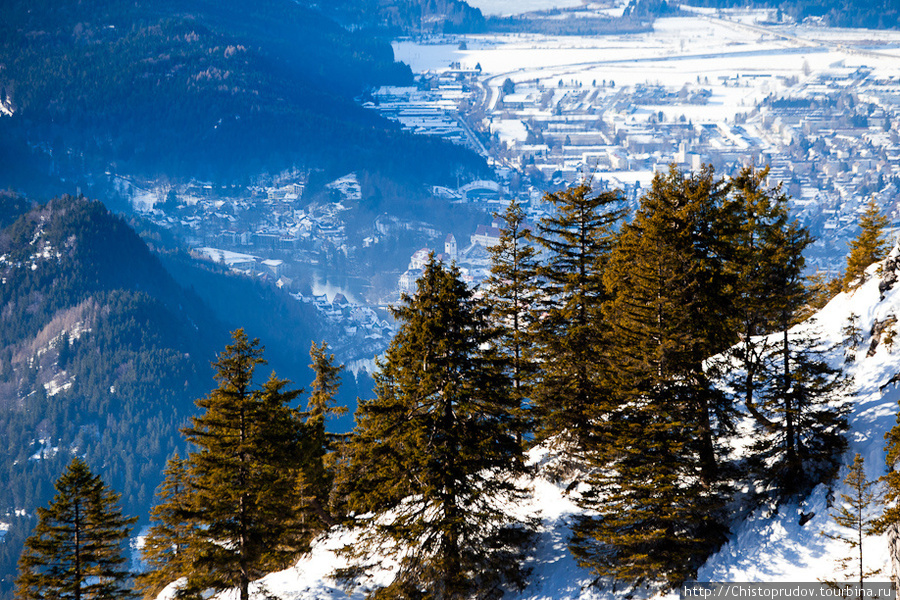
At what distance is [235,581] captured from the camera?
108 feet

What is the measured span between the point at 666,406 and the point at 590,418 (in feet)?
16.6

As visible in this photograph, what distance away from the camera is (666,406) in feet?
90.4

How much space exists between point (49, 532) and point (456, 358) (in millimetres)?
20326

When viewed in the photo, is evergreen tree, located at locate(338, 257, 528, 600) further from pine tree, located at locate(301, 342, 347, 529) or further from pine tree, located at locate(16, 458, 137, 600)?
pine tree, located at locate(16, 458, 137, 600)

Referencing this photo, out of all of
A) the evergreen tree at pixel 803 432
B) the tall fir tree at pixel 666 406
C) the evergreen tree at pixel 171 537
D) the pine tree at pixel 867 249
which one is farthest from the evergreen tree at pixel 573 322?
the pine tree at pixel 867 249

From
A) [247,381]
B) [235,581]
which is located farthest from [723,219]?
[235,581]

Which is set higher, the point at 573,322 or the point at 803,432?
the point at 573,322

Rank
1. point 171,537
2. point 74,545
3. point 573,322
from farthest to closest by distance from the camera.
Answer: point 171,537 < point 74,545 < point 573,322

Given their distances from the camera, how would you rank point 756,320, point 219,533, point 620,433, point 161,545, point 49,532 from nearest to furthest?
point 620,433 < point 756,320 < point 219,533 < point 49,532 < point 161,545

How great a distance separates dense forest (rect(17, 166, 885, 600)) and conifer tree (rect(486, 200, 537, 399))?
15.1 inches

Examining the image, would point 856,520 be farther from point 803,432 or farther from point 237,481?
point 237,481

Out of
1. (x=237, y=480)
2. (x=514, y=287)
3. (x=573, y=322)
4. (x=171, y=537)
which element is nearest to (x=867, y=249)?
(x=573, y=322)

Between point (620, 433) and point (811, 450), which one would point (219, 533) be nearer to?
point (620, 433)

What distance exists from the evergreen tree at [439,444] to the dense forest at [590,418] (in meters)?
0.08
